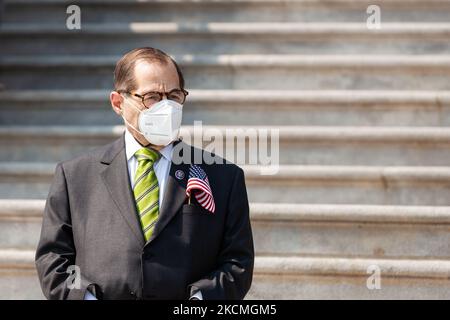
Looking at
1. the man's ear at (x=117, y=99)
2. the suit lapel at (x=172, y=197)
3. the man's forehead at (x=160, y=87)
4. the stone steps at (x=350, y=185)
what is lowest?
the stone steps at (x=350, y=185)

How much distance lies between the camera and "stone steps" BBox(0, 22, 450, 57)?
526 cm

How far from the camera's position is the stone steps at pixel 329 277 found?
3.89m

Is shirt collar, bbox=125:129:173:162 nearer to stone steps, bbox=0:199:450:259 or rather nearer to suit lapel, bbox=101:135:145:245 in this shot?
suit lapel, bbox=101:135:145:245

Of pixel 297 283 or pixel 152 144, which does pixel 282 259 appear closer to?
pixel 297 283

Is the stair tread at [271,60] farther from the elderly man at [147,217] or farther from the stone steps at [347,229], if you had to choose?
the elderly man at [147,217]

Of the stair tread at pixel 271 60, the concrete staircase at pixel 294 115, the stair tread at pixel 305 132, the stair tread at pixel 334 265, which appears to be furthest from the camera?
the stair tread at pixel 271 60

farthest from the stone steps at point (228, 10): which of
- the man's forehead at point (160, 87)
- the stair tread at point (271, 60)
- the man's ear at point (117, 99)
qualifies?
the man's forehead at point (160, 87)

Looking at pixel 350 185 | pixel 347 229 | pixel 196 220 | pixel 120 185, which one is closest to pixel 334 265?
pixel 347 229

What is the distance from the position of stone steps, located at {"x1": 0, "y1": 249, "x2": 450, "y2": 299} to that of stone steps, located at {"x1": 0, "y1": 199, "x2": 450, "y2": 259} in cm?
12

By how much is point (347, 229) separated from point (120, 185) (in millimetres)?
1890

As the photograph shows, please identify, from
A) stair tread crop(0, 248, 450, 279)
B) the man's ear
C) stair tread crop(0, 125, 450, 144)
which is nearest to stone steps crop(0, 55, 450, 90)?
stair tread crop(0, 125, 450, 144)

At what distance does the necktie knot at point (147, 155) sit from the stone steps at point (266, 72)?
8.49 ft

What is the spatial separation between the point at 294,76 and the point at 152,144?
2.64 m

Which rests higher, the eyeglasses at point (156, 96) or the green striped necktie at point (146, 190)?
the eyeglasses at point (156, 96)
